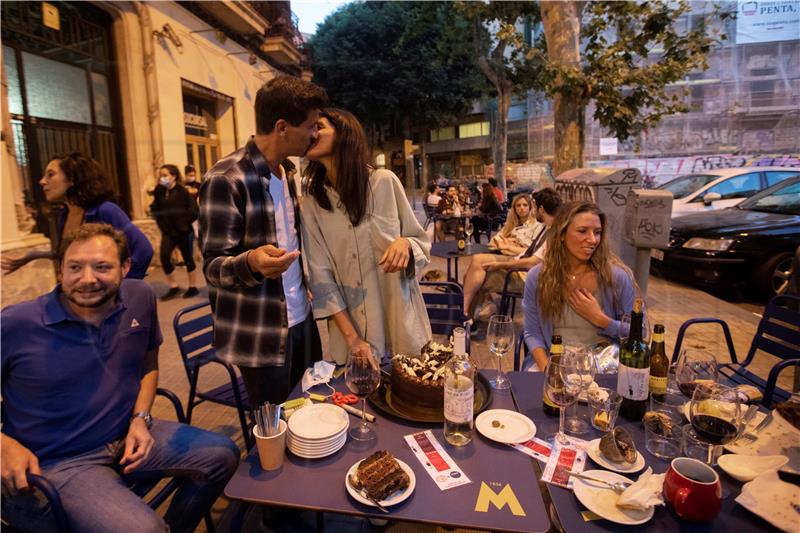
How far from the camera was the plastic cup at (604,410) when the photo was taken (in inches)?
60.5

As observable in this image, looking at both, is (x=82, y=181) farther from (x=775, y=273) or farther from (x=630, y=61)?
(x=630, y=61)

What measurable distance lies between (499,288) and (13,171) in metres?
5.99

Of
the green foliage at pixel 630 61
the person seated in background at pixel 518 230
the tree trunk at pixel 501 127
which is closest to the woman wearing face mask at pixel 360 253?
the person seated in background at pixel 518 230

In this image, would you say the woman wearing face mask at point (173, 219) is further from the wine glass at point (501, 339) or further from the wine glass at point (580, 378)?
the wine glass at point (580, 378)

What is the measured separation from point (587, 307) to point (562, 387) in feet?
3.25

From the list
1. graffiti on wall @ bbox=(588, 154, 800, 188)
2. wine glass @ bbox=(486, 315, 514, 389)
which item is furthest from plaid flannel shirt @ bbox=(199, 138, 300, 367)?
graffiti on wall @ bbox=(588, 154, 800, 188)

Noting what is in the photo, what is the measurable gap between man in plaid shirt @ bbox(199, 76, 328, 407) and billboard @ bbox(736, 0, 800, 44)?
256 inches

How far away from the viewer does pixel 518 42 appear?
8.46m

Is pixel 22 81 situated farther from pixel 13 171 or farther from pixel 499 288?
pixel 499 288

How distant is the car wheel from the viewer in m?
6.03

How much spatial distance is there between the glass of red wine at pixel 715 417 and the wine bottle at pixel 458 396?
2.40 feet

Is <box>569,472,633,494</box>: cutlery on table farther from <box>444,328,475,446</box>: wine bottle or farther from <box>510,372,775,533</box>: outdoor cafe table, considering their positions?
<box>444,328,475,446</box>: wine bottle

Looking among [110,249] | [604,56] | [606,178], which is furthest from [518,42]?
[110,249]

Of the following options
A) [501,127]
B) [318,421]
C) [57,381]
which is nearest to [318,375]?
[318,421]
